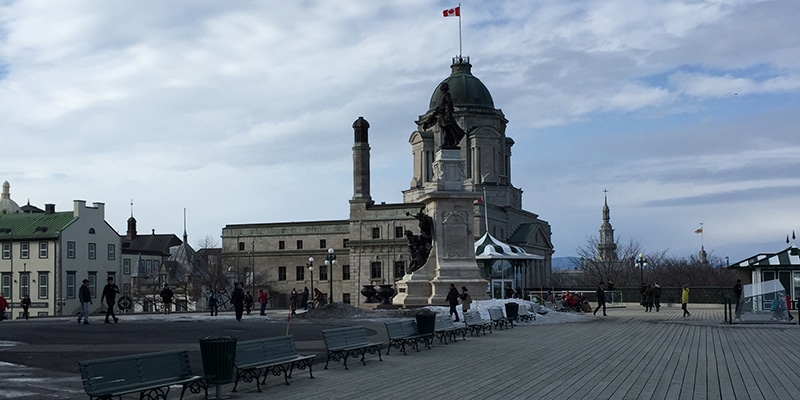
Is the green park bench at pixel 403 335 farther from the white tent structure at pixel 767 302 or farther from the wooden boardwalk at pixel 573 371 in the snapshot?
the white tent structure at pixel 767 302

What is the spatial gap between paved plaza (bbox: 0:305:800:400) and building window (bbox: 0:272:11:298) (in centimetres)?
7010

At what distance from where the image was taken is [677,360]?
760 inches

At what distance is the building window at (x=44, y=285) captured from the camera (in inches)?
3378

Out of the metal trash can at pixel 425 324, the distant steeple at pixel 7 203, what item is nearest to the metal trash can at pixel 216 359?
the metal trash can at pixel 425 324

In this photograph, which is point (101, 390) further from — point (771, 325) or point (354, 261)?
point (354, 261)

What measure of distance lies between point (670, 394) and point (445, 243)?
26900 millimetres

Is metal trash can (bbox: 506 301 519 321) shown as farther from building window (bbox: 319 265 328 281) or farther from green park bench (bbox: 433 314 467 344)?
building window (bbox: 319 265 328 281)

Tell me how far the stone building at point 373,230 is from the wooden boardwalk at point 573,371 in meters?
73.4

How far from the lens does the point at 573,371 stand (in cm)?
1712

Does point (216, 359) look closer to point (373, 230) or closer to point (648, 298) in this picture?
point (648, 298)

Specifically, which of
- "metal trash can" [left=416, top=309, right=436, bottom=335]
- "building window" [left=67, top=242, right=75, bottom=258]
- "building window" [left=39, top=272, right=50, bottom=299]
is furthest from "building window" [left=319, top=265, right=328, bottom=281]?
"metal trash can" [left=416, top=309, right=436, bottom=335]

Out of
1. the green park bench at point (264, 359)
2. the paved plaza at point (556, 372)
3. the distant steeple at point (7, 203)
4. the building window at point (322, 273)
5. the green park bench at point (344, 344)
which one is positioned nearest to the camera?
the paved plaza at point (556, 372)

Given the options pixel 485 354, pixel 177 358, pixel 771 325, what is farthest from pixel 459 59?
pixel 177 358

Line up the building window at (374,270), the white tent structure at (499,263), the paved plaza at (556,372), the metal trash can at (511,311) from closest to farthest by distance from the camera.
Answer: the paved plaza at (556,372) < the metal trash can at (511,311) < the white tent structure at (499,263) < the building window at (374,270)
